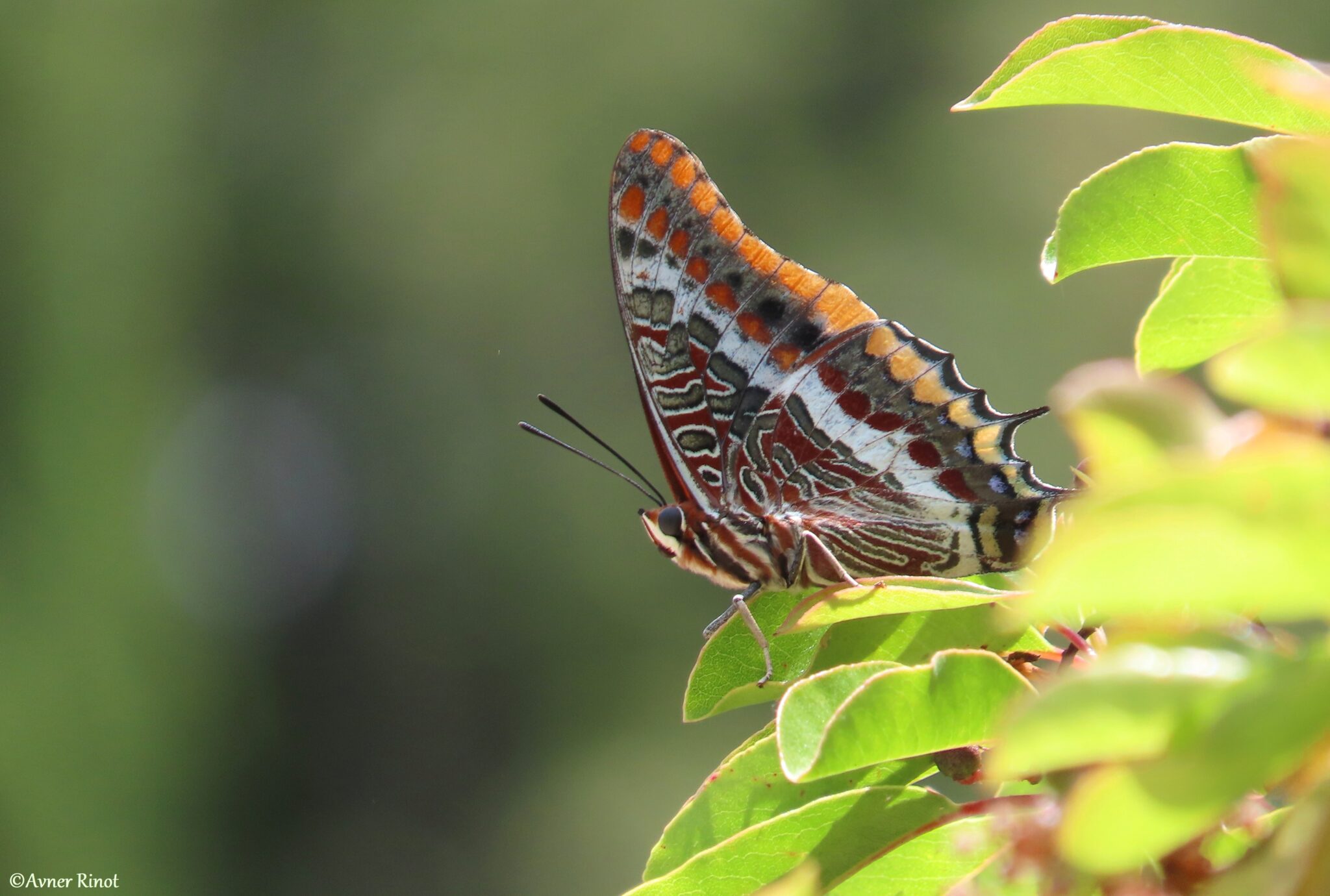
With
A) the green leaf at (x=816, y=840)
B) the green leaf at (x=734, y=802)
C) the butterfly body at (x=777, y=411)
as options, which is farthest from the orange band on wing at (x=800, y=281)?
the green leaf at (x=816, y=840)

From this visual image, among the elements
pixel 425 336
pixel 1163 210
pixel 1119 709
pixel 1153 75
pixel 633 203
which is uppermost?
pixel 425 336

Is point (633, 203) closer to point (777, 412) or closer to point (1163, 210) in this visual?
point (777, 412)

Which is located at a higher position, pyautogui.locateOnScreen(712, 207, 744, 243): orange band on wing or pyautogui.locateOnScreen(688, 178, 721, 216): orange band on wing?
pyautogui.locateOnScreen(688, 178, 721, 216): orange band on wing

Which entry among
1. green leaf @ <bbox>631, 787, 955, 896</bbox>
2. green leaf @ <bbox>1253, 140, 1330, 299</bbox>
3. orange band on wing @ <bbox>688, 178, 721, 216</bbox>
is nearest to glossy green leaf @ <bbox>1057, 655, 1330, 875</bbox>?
green leaf @ <bbox>1253, 140, 1330, 299</bbox>

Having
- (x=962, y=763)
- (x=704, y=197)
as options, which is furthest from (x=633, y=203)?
(x=962, y=763)

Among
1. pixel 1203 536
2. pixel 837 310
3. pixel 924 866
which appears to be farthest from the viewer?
pixel 837 310

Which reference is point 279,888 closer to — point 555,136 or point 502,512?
point 502,512

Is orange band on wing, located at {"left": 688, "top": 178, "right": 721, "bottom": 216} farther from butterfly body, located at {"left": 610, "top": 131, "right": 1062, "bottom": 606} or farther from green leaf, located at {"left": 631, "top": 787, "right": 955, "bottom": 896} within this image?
green leaf, located at {"left": 631, "top": 787, "right": 955, "bottom": 896}
